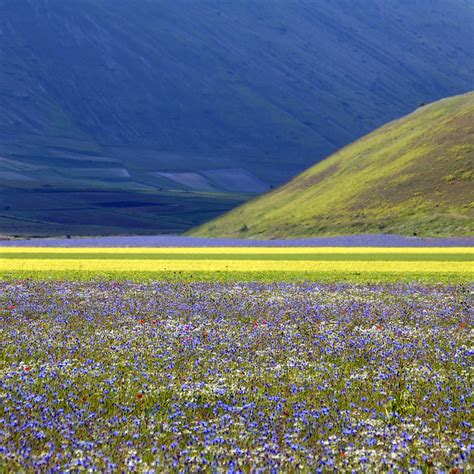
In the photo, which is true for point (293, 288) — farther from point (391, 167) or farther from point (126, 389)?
point (391, 167)

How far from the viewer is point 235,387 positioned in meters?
15.3

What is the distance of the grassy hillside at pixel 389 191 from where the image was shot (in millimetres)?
109562

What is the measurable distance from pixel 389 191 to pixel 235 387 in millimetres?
107311

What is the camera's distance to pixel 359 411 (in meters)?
13.9

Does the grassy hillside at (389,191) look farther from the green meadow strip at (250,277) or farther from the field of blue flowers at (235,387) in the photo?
the field of blue flowers at (235,387)

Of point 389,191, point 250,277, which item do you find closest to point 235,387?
point 250,277

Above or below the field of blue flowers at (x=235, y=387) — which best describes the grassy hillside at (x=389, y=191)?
above

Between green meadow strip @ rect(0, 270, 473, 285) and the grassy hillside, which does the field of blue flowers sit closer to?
green meadow strip @ rect(0, 270, 473, 285)

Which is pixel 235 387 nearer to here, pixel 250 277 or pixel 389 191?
pixel 250 277

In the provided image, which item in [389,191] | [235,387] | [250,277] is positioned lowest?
[235,387]

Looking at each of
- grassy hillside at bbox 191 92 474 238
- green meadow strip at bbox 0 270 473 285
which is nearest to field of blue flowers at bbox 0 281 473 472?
green meadow strip at bbox 0 270 473 285

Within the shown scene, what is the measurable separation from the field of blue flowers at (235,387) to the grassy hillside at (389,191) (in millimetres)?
78535

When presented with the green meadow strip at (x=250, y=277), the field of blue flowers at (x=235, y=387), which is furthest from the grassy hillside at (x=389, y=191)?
the field of blue flowers at (x=235, y=387)

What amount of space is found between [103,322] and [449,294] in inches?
500
